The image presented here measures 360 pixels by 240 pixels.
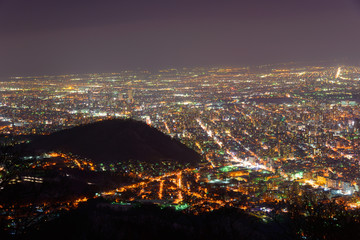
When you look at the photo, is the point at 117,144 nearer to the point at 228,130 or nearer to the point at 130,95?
the point at 228,130

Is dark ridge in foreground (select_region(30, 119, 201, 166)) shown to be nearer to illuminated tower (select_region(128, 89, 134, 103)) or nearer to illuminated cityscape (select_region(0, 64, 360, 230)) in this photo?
illuminated cityscape (select_region(0, 64, 360, 230))

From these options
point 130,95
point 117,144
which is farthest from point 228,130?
point 130,95

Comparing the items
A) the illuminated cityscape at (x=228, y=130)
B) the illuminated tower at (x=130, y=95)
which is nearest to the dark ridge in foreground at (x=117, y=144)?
the illuminated cityscape at (x=228, y=130)

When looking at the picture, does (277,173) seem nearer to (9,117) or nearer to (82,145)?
(82,145)

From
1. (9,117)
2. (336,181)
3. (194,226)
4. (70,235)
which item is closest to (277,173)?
(336,181)

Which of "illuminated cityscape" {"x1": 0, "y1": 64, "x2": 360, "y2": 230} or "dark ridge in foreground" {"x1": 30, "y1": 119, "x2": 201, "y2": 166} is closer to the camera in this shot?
"illuminated cityscape" {"x1": 0, "y1": 64, "x2": 360, "y2": 230}

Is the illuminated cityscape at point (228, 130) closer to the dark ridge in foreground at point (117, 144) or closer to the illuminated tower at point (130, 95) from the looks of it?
the illuminated tower at point (130, 95)

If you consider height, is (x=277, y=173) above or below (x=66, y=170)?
below

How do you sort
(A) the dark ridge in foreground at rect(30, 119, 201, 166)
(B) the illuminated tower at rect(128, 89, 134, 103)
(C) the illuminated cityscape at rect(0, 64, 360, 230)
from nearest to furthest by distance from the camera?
(C) the illuminated cityscape at rect(0, 64, 360, 230) < (A) the dark ridge in foreground at rect(30, 119, 201, 166) < (B) the illuminated tower at rect(128, 89, 134, 103)

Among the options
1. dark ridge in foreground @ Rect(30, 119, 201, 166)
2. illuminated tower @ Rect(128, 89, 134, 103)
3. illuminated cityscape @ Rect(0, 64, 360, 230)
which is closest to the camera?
illuminated cityscape @ Rect(0, 64, 360, 230)

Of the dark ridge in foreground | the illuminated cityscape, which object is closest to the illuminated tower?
the illuminated cityscape
